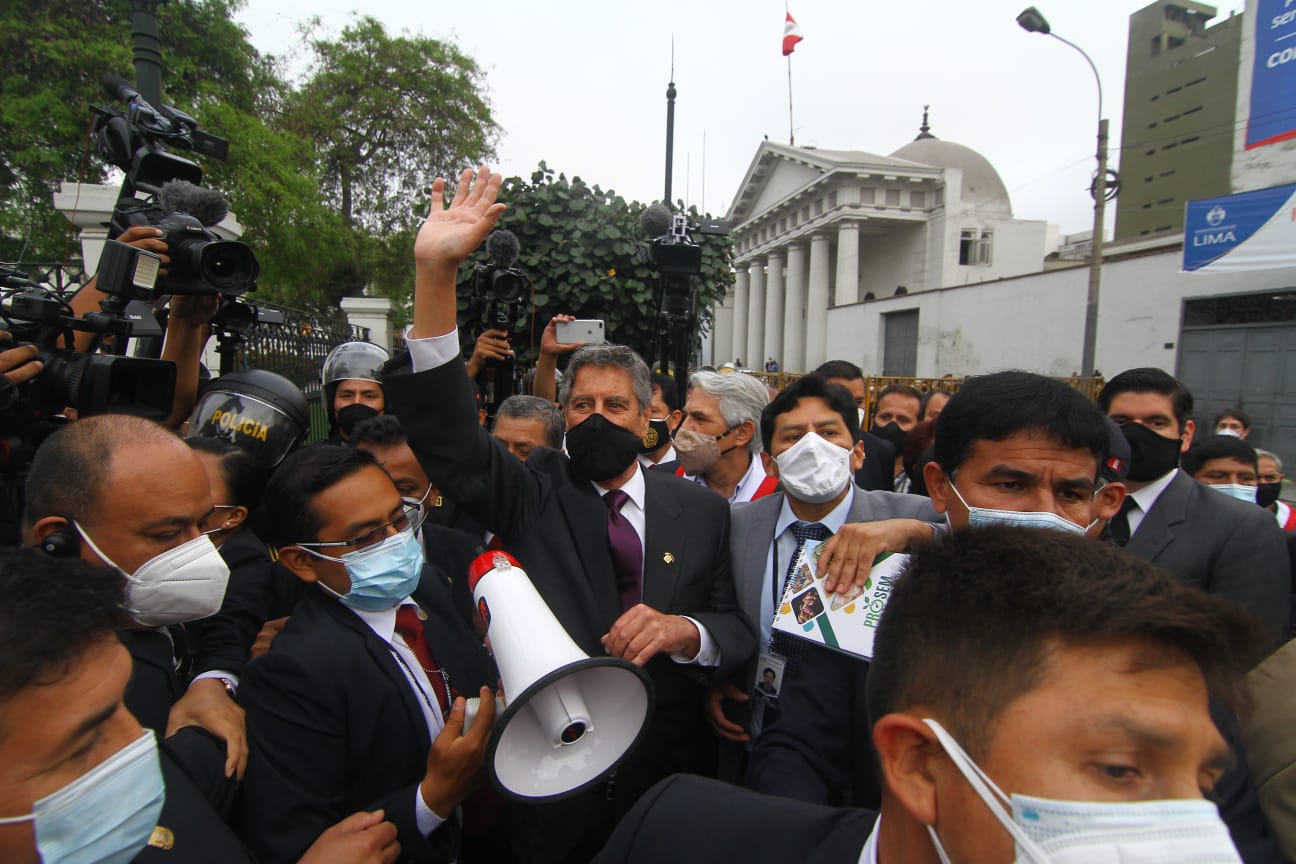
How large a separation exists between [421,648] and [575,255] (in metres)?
3.37

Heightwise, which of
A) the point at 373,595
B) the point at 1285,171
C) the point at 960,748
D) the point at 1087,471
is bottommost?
the point at 373,595

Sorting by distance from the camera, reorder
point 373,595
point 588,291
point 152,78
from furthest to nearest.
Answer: point 588,291, point 152,78, point 373,595

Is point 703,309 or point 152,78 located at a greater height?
point 152,78

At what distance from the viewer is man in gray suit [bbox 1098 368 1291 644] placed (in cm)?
225

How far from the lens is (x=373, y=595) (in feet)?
6.05

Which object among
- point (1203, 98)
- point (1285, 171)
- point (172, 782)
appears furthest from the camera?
point (1203, 98)

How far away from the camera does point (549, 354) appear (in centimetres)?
385

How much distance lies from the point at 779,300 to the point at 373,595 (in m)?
42.1

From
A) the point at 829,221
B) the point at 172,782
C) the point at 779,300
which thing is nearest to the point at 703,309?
the point at 172,782

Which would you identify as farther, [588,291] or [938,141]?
[938,141]

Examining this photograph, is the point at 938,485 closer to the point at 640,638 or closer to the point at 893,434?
the point at 640,638

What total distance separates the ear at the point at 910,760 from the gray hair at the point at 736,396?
8.53 ft

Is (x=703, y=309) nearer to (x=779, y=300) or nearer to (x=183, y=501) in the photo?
(x=183, y=501)

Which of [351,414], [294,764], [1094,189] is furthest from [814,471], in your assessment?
[1094,189]
